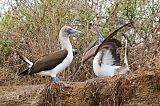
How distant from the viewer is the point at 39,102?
6367mm

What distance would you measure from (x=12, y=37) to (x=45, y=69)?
86.2 inches

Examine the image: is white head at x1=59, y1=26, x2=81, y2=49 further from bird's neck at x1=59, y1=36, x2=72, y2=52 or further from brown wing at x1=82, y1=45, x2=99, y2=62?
brown wing at x1=82, y1=45, x2=99, y2=62

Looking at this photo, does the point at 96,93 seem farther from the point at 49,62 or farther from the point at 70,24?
the point at 70,24

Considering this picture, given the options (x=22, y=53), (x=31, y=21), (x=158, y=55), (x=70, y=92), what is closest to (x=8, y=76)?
(x=22, y=53)

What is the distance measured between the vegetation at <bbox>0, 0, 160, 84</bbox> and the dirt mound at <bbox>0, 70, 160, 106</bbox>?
5.17 ft

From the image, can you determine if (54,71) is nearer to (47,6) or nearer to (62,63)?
(62,63)

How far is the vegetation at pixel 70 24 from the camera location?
808cm

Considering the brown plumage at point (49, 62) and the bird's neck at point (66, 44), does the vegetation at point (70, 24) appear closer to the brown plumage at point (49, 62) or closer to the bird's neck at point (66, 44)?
the bird's neck at point (66, 44)

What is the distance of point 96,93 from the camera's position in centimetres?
612

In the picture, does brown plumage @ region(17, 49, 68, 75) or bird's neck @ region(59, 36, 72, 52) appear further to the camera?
bird's neck @ region(59, 36, 72, 52)

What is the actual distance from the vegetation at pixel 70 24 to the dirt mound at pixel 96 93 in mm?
1576

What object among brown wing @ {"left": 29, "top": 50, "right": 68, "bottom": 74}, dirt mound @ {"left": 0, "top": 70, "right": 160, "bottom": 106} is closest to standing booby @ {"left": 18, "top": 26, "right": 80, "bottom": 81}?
brown wing @ {"left": 29, "top": 50, "right": 68, "bottom": 74}

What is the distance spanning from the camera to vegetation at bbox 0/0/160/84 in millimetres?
8078

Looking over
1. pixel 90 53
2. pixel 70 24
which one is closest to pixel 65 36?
pixel 90 53
